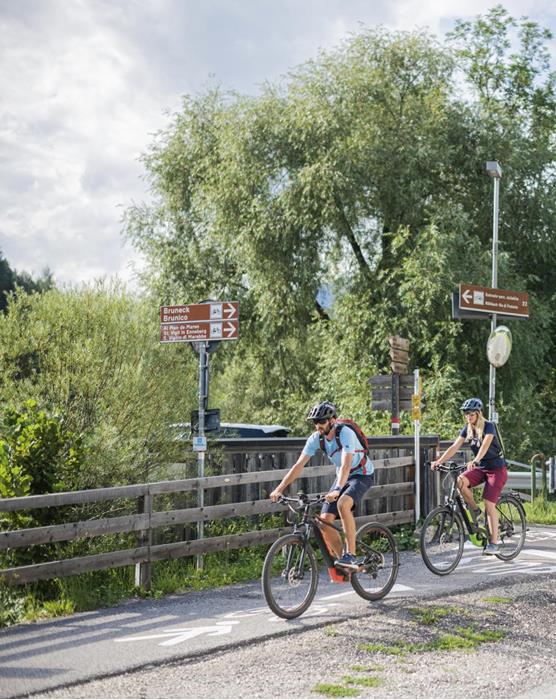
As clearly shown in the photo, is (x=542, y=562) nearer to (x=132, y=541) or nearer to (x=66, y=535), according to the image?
(x=132, y=541)

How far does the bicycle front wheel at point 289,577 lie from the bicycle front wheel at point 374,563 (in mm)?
562

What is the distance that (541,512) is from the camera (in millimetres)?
16625

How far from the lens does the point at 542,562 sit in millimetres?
11258

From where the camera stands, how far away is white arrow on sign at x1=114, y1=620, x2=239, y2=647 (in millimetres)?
7023

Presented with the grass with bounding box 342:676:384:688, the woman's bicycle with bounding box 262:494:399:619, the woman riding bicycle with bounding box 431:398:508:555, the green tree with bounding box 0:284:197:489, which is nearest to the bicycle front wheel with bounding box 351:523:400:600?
the woman's bicycle with bounding box 262:494:399:619

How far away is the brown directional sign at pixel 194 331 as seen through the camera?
11133 millimetres

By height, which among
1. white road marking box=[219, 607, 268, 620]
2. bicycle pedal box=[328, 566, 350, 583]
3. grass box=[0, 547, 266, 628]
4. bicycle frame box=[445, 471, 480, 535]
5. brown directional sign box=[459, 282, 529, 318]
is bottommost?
white road marking box=[219, 607, 268, 620]

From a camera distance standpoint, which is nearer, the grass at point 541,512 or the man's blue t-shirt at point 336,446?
the man's blue t-shirt at point 336,446

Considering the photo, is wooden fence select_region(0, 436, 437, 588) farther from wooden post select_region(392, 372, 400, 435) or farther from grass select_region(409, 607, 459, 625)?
grass select_region(409, 607, 459, 625)

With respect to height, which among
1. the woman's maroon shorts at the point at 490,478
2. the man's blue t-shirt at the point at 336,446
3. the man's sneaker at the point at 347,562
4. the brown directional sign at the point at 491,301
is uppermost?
the brown directional sign at the point at 491,301

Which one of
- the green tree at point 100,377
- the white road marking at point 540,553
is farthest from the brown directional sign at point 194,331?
the white road marking at point 540,553

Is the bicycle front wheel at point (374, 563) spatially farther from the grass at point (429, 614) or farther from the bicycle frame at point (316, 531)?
the grass at point (429, 614)

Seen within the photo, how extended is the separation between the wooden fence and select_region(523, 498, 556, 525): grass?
332cm

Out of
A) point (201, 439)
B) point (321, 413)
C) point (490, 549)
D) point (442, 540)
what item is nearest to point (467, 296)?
point (490, 549)
